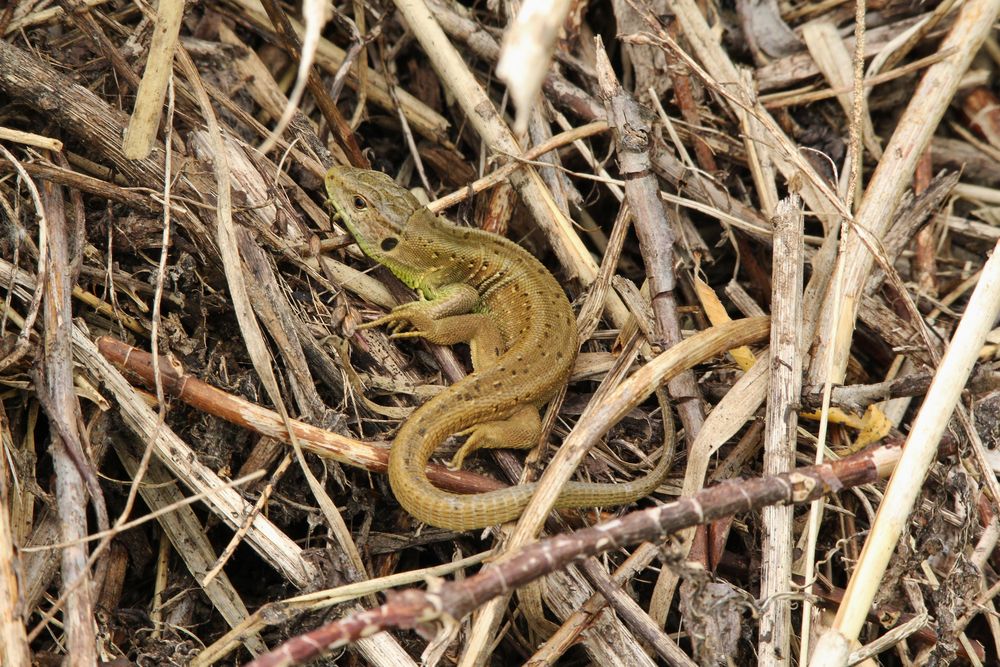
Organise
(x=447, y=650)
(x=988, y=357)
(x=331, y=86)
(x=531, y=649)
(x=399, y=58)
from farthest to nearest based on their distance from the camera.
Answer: (x=399, y=58) → (x=331, y=86) → (x=988, y=357) → (x=531, y=649) → (x=447, y=650)

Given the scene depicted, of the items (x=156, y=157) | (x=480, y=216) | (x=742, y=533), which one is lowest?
(x=742, y=533)

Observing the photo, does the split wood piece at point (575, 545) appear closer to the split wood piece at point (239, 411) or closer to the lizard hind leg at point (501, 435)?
the split wood piece at point (239, 411)

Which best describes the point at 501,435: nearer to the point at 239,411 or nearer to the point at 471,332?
the point at 471,332

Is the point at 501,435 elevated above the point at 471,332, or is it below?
below

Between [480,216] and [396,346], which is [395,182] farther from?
[396,346]

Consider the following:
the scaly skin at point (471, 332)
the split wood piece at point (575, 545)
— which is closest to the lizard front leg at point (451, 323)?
the scaly skin at point (471, 332)

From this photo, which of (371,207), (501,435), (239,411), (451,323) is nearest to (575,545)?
(501,435)

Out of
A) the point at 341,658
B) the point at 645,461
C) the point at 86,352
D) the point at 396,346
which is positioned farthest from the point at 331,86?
the point at 341,658

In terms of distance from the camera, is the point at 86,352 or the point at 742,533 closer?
the point at 86,352
